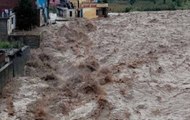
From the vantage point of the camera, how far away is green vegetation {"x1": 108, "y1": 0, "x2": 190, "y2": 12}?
54.0 m

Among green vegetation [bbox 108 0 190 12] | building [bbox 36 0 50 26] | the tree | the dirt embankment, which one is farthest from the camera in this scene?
green vegetation [bbox 108 0 190 12]

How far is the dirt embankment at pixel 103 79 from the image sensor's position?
1598 centimetres

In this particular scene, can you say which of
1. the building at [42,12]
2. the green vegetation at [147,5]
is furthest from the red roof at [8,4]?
the green vegetation at [147,5]

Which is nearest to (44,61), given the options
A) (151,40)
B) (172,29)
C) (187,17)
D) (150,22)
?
(151,40)

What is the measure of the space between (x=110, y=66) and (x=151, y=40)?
7730mm

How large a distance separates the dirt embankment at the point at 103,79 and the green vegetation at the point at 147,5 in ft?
70.8

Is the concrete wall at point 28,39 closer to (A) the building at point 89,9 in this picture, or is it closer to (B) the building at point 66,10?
(B) the building at point 66,10

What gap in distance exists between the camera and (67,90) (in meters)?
18.2

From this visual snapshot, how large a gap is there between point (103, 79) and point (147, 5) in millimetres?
39975

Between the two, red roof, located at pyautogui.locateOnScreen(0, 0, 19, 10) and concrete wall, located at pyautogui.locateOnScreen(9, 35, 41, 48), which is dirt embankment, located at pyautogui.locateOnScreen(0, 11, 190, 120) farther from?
red roof, located at pyautogui.locateOnScreen(0, 0, 19, 10)

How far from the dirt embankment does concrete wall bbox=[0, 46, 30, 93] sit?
1.05ft

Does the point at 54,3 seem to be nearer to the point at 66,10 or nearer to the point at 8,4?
the point at 66,10

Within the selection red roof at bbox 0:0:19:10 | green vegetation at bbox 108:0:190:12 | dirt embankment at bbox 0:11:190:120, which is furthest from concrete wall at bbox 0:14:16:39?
green vegetation at bbox 108:0:190:12

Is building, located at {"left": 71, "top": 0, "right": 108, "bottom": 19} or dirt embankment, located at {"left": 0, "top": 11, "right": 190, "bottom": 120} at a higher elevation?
building, located at {"left": 71, "top": 0, "right": 108, "bottom": 19}
